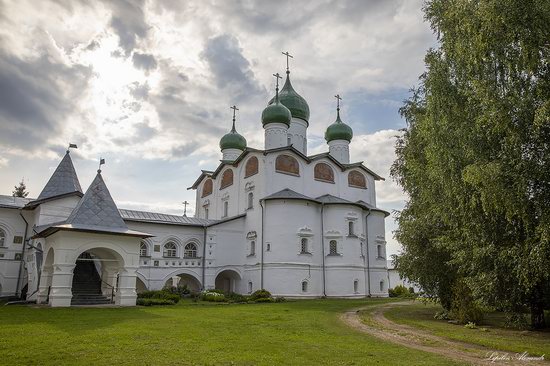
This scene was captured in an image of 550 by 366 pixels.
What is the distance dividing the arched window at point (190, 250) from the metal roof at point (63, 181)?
711 cm

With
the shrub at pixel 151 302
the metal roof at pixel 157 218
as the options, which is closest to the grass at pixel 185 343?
the shrub at pixel 151 302

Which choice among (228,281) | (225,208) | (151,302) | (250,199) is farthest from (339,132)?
(151,302)

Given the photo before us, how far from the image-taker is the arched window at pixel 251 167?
1045 inches

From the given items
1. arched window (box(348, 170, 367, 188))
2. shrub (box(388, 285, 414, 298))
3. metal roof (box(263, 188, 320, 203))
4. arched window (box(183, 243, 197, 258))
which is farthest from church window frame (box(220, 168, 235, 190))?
shrub (box(388, 285, 414, 298))

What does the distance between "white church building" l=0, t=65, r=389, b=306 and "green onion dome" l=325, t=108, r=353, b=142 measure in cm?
242

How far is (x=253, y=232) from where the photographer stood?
25281mm

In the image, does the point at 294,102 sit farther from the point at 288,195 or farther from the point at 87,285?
the point at 87,285

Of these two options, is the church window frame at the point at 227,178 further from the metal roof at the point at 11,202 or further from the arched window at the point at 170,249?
the metal roof at the point at 11,202

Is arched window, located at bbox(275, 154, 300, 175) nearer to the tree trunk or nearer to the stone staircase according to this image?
the stone staircase

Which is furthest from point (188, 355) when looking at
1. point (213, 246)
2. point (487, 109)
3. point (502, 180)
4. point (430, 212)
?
point (213, 246)

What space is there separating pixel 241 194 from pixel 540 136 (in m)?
19.9

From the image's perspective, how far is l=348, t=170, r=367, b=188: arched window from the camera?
96.2 ft

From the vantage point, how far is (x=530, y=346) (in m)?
8.72

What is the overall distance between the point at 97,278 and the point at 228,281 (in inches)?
419
